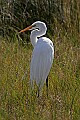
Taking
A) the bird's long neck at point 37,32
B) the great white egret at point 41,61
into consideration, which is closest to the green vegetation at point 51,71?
the great white egret at point 41,61

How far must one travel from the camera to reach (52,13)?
5.27 m

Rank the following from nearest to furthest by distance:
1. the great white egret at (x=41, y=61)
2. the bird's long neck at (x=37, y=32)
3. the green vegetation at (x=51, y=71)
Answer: the green vegetation at (x=51, y=71) → the great white egret at (x=41, y=61) → the bird's long neck at (x=37, y=32)

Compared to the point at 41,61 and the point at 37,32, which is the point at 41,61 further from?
the point at 37,32

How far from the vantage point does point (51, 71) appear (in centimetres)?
365

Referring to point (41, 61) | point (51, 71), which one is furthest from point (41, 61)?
point (51, 71)

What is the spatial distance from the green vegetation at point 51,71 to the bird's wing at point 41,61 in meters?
0.08

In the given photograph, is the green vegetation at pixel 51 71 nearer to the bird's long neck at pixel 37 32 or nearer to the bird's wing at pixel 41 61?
the bird's wing at pixel 41 61

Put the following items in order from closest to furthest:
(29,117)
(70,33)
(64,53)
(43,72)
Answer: (29,117) < (43,72) < (64,53) < (70,33)

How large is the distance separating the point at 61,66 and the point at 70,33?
A: 4.68 feet

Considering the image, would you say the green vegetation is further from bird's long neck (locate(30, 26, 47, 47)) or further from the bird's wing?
bird's long neck (locate(30, 26, 47, 47))

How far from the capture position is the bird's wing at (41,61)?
129 inches

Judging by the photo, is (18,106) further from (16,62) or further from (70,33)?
(70,33)

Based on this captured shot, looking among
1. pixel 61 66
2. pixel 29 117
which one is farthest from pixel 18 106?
pixel 61 66

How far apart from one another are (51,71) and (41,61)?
1.10ft
